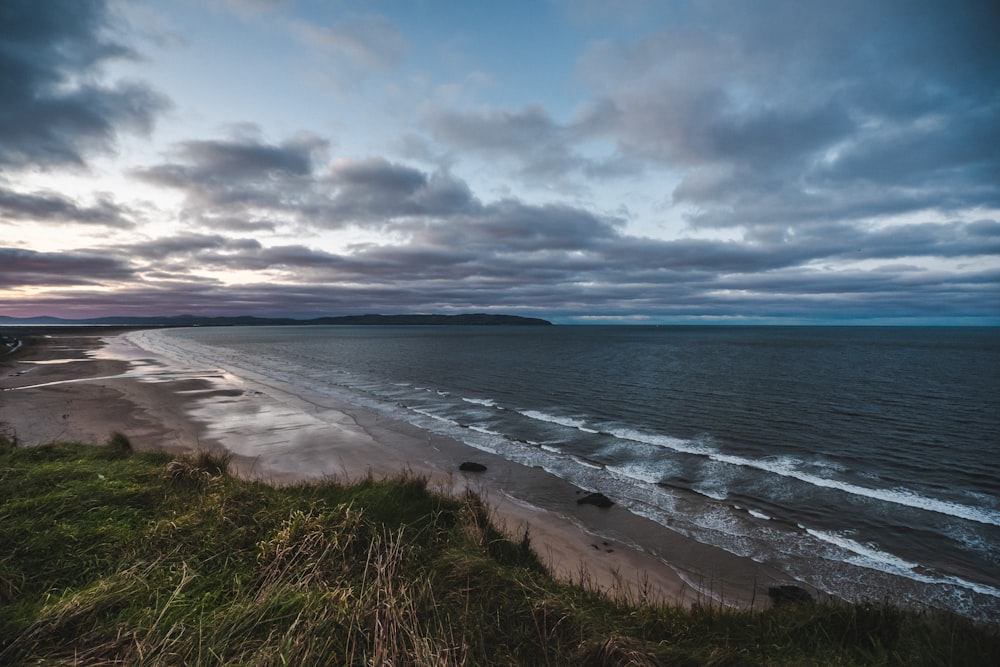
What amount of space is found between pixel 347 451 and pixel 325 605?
53.8 feet

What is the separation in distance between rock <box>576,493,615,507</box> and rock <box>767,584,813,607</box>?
525 centimetres

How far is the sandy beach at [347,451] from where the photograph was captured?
35.2 feet

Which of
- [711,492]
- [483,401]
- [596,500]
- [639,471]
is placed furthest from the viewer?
[483,401]

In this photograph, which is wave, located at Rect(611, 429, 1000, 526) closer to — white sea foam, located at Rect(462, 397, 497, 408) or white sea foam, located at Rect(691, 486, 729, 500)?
white sea foam, located at Rect(691, 486, 729, 500)

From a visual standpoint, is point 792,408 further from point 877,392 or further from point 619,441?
point 619,441

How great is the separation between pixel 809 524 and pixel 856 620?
9040 mm

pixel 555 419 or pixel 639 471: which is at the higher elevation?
pixel 639 471

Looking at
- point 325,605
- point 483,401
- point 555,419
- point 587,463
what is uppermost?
point 325,605

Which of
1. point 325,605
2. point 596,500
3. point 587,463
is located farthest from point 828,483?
point 325,605

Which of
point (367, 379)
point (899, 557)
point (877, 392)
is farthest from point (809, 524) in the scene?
point (367, 379)

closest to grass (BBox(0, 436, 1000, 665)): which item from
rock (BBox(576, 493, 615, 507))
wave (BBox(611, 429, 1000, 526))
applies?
rock (BBox(576, 493, 615, 507))

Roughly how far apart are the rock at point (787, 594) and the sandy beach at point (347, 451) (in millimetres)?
262

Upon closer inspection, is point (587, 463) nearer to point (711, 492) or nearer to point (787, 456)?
point (711, 492)

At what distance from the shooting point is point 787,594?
9.68 m
